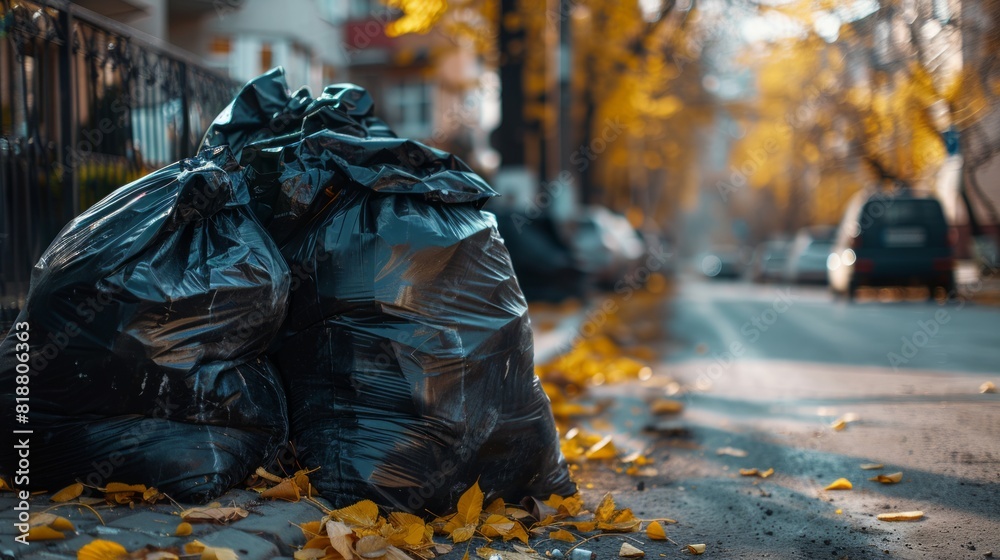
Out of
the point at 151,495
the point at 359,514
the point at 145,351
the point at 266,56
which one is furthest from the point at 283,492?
the point at 266,56

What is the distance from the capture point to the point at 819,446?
416 cm

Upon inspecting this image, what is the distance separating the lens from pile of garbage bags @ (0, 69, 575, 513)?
2.49m

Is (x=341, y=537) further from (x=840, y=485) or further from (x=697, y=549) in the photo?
(x=840, y=485)

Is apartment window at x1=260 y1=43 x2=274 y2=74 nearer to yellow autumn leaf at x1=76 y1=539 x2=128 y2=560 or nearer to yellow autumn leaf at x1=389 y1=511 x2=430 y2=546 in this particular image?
yellow autumn leaf at x1=389 y1=511 x2=430 y2=546

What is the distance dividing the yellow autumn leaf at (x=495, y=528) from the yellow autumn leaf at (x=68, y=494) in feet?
3.97

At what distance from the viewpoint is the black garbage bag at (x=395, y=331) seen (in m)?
2.76

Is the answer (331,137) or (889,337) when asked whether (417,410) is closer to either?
(331,137)

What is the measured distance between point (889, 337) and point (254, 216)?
7.20m

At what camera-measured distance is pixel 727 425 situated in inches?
191

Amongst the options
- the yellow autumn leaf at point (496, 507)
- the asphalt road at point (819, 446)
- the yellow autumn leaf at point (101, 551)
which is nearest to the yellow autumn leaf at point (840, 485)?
the asphalt road at point (819, 446)

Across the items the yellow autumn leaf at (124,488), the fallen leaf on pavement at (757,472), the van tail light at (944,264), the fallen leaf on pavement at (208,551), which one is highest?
the van tail light at (944,264)

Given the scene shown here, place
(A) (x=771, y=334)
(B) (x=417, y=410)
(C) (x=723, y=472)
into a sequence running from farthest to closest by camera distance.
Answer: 1. (A) (x=771, y=334)
2. (C) (x=723, y=472)
3. (B) (x=417, y=410)

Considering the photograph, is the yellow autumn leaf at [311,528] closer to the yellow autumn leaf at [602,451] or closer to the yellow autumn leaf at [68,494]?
the yellow autumn leaf at [68,494]

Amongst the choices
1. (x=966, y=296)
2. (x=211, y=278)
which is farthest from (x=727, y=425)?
(x=966, y=296)
